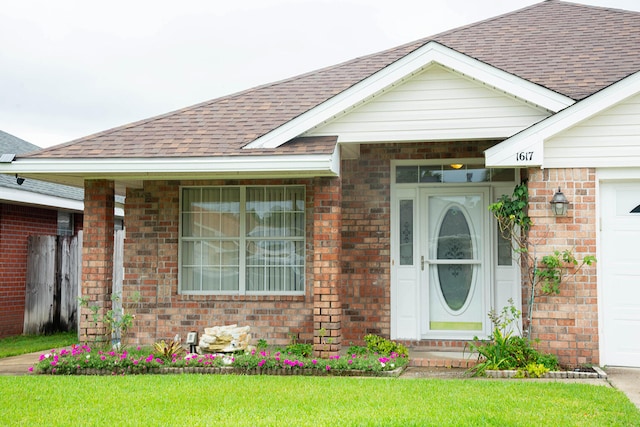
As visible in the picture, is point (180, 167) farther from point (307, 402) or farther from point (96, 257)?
point (307, 402)

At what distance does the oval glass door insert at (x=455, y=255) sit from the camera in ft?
36.1

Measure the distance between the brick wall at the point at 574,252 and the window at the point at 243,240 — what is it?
364 centimetres

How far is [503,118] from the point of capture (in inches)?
380

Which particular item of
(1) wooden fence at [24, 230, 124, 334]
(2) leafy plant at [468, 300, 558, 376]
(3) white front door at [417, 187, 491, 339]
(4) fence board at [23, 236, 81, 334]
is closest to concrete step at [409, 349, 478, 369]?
(2) leafy plant at [468, 300, 558, 376]

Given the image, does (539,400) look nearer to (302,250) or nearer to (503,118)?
(503,118)

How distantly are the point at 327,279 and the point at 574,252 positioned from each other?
Result: 310 centimetres

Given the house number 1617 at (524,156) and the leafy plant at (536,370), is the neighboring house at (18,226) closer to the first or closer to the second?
the house number 1617 at (524,156)

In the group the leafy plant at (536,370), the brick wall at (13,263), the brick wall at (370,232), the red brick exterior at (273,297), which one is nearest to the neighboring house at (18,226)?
the brick wall at (13,263)

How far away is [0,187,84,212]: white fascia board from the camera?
13.9 meters

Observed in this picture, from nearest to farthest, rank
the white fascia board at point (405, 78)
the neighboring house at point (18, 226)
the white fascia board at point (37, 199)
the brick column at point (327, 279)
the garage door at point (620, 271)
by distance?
the garage door at point (620, 271)
the white fascia board at point (405, 78)
the brick column at point (327, 279)
the white fascia board at point (37, 199)
the neighboring house at point (18, 226)

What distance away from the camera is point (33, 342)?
45.0 feet

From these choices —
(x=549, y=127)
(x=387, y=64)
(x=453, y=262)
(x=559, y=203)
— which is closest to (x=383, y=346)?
(x=453, y=262)

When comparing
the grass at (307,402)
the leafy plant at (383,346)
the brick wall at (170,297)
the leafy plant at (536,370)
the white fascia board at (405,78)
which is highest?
the white fascia board at (405,78)

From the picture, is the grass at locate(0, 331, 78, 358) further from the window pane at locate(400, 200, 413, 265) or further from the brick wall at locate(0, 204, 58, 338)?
the window pane at locate(400, 200, 413, 265)
